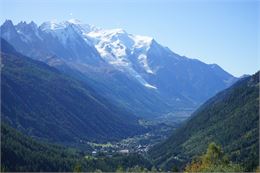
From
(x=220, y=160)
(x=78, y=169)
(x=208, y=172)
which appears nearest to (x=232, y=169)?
(x=208, y=172)

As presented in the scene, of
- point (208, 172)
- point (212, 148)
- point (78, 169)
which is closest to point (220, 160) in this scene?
point (212, 148)

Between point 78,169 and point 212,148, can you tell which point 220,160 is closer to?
point 212,148

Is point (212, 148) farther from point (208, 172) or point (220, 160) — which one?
point (208, 172)

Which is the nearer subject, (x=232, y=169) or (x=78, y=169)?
(x=232, y=169)

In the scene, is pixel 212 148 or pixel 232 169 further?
pixel 212 148

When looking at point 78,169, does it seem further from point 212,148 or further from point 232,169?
point 232,169

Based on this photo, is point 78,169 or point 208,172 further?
point 78,169
